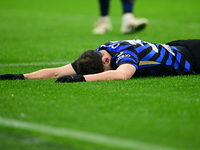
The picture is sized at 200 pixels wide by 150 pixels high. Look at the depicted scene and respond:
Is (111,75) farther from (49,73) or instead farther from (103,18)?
(103,18)

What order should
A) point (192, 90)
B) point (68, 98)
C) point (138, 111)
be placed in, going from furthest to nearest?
point (192, 90) → point (68, 98) → point (138, 111)

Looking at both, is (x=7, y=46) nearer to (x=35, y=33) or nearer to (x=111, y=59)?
(x=35, y=33)

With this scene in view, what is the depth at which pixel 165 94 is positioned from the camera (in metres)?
2.53

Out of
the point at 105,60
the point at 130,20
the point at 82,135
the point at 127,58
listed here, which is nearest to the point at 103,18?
the point at 130,20

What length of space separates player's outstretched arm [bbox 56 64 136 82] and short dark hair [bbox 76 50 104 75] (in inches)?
6.6

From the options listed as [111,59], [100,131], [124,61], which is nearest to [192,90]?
[124,61]

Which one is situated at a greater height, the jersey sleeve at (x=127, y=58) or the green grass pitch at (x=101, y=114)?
the jersey sleeve at (x=127, y=58)

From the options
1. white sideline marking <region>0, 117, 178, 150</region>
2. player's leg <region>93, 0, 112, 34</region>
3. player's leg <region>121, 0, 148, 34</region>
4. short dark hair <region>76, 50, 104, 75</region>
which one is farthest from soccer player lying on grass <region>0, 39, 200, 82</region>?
player's leg <region>93, 0, 112, 34</region>

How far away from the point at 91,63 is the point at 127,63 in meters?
0.37

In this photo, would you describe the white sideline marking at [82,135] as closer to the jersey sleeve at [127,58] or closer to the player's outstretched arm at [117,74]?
the player's outstretched arm at [117,74]

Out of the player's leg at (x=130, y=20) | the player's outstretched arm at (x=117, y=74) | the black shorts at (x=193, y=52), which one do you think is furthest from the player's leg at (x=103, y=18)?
the player's outstretched arm at (x=117, y=74)

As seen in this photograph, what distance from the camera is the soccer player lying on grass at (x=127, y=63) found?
9.93 feet

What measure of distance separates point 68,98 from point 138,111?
577 mm

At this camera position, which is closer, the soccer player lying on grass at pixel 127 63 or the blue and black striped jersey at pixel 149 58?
the soccer player lying on grass at pixel 127 63
